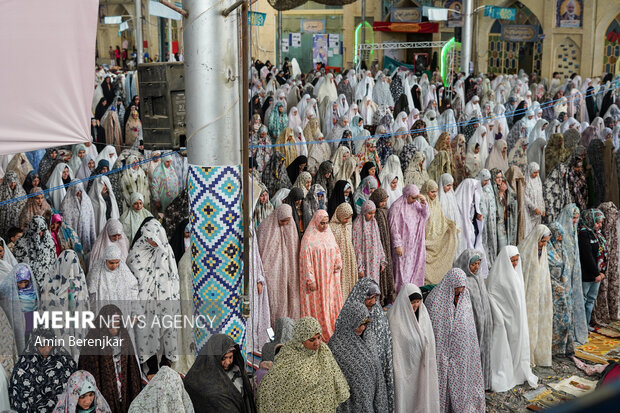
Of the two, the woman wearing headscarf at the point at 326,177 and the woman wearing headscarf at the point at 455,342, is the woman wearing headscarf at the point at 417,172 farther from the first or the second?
the woman wearing headscarf at the point at 455,342

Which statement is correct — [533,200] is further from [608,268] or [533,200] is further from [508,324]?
[508,324]

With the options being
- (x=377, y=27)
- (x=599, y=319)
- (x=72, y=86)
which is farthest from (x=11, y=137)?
(x=377, y=27)

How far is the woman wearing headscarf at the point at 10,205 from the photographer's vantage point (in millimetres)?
7582

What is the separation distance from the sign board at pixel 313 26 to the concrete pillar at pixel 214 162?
26.0m

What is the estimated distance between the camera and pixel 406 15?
28172 millimetres

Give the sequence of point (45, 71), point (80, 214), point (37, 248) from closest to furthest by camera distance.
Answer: point (45, 71), point (37, 248), point (80, 214)

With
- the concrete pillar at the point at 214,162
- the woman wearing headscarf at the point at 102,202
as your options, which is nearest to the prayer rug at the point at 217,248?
the concrete pillar at the point at 214,162

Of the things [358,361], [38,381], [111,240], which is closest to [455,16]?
[111,240]

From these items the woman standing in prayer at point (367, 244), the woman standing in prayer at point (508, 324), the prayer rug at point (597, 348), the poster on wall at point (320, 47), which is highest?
the poster on wall at point (320, 47)

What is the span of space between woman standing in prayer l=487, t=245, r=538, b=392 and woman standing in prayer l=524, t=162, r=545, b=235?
262 cm

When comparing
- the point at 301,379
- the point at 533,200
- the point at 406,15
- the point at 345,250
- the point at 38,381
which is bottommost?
the point at 38,381

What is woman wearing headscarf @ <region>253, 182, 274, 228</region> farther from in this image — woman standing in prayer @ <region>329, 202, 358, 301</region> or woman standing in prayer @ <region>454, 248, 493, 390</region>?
woman standing in prayer @ <region>454, 248, 493, 390</region>

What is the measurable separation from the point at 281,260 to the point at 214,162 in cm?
202

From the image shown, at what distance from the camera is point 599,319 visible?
773 cm
